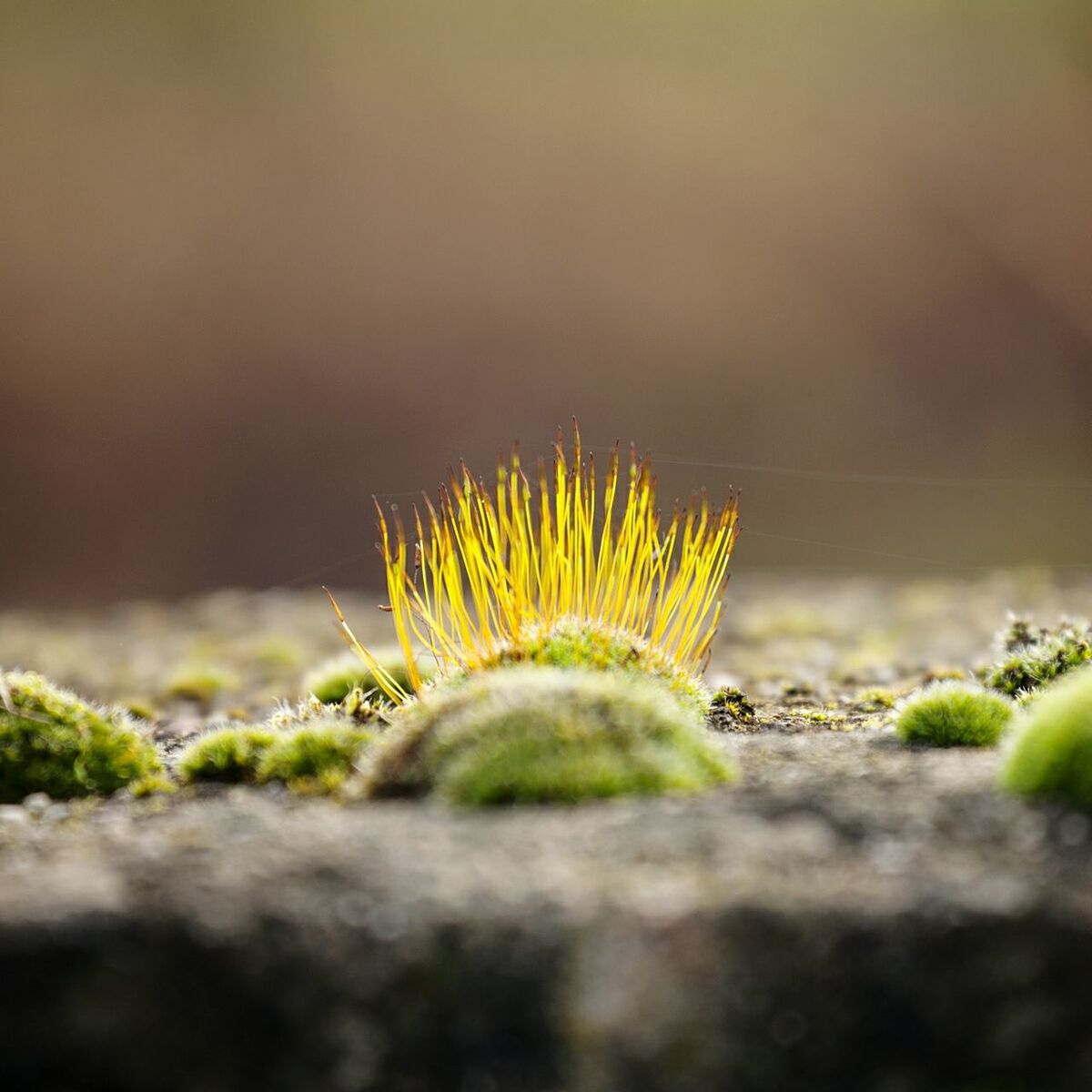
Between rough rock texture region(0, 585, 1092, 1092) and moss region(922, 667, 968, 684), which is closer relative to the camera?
rough rock texture region(0, 585, 1092, 1092)

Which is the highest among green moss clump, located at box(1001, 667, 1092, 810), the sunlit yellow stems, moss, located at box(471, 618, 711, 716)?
the sunlit yellow stems

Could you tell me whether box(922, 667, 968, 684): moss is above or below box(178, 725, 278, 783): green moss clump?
above

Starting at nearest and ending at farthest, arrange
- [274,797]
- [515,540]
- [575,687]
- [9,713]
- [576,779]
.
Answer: [576,779] → [575,687] → [274,797] → [9,713] → [515,540]

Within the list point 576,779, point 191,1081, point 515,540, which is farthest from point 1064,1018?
point 515,540

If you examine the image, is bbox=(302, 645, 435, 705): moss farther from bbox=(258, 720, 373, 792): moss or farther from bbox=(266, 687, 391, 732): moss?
bbox=(258, 720, 373, 792): moss

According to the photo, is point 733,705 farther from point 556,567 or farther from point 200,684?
point 200,684

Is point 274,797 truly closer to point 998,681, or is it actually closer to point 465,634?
point 465,634

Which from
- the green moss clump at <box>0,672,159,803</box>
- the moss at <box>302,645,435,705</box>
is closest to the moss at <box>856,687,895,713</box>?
the moss at <box>302,645,435,705</box>

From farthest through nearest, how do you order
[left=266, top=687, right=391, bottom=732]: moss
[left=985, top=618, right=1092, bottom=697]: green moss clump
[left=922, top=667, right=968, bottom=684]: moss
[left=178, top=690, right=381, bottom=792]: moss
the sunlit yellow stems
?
[left=922, top=667, right=968, bottom=684]: moss
[left=985, top=618, right=1092, bottom=697]: green moss clump
[left=266, top=687, right=391, bottom=732]: moss
the sunlit yellow stems
[left=178, top=690, right=381, bottom=792]: moss
